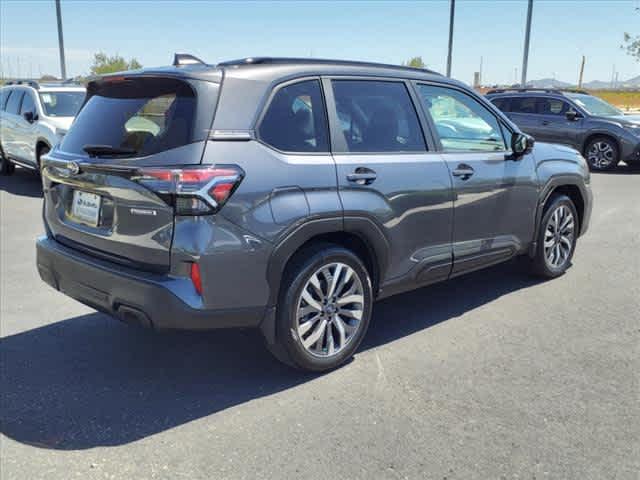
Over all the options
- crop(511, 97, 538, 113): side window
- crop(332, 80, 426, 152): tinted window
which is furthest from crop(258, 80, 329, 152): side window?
crop(511, 97, 538, 113): side window

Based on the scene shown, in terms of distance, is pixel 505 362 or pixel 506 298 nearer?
pixel 505 362

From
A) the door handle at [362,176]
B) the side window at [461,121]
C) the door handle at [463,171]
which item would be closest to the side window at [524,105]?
the side window at [461,121]

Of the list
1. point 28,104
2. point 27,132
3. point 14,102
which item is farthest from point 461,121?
point 14,102

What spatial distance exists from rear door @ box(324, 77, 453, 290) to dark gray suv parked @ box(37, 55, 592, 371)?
11mm

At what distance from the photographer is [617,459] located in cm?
283

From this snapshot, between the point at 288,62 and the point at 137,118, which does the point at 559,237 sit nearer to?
the point at 288,62

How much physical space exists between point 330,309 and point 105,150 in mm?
1568

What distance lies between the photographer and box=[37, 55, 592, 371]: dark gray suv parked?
309 centimetres

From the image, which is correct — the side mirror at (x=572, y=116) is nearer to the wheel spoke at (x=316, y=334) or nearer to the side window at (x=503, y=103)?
the side window at (x=503, y=103)

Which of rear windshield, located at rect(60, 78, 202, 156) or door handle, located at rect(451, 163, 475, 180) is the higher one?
rear windshield, located at rect(60, 78, 202, 156)

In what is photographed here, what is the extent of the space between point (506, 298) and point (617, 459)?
2416 mm

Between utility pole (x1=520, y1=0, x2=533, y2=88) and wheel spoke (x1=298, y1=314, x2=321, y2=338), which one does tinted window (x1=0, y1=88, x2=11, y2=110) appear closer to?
wheel spoke (x1=298, y1=314, x2=321, y2=338)

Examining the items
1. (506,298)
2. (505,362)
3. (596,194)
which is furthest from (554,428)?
(596,194)

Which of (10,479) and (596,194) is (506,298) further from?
(596,194)
